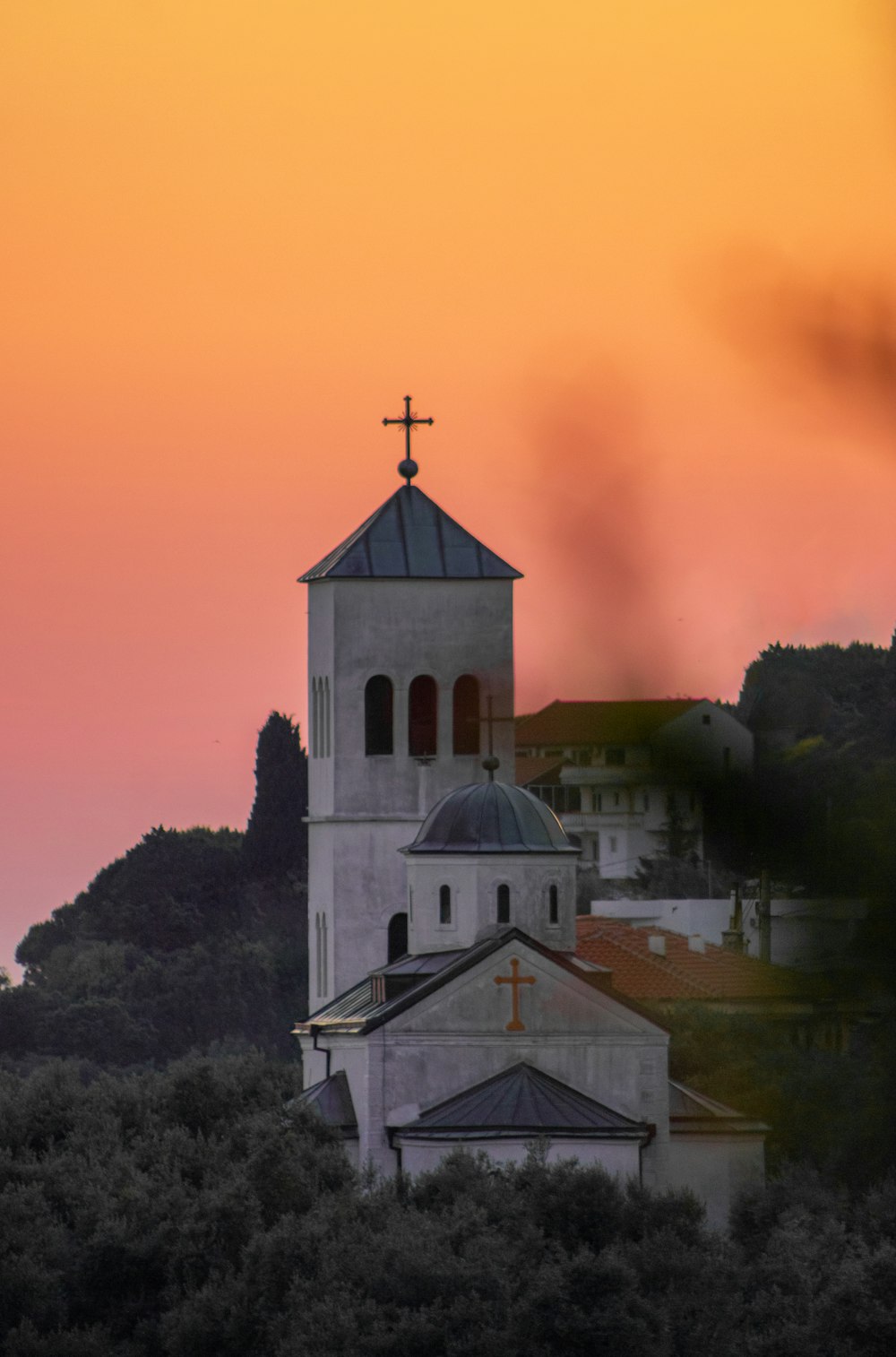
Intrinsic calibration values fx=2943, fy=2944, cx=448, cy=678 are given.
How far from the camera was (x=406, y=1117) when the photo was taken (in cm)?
4156

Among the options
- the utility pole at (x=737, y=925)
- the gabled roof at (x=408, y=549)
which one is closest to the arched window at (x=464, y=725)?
the gabled roof at (x=408, y=549)

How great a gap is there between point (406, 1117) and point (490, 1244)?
9.46 m

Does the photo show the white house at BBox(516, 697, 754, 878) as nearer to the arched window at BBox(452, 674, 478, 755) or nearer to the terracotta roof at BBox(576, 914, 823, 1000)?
the terracotta roof at BBox(576, 914, 823, 1000)

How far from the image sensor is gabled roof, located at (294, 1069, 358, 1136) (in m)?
42.0

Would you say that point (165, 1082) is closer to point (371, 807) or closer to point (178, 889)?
point (371, 807)

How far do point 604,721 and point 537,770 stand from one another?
818 mm

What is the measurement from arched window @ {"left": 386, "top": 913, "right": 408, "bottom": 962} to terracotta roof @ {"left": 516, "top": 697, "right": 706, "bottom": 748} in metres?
48.9

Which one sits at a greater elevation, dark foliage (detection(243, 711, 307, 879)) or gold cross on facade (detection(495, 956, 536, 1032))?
dark foliage (detection(243, 711, 307, 879))

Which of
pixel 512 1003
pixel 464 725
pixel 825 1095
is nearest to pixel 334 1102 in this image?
pixel 512 1003

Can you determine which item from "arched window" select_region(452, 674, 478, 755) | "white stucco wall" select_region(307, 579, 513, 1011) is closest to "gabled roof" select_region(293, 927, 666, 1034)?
"arched window" select_region(452, 674, 478, 755)

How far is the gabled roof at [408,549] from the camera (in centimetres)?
5412

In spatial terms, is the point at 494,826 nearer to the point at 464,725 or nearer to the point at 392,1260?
the point at 464,725

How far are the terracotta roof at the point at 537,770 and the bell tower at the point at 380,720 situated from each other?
46544 mm

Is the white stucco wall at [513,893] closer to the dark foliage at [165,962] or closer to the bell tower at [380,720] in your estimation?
the bell tower at [380,720]
